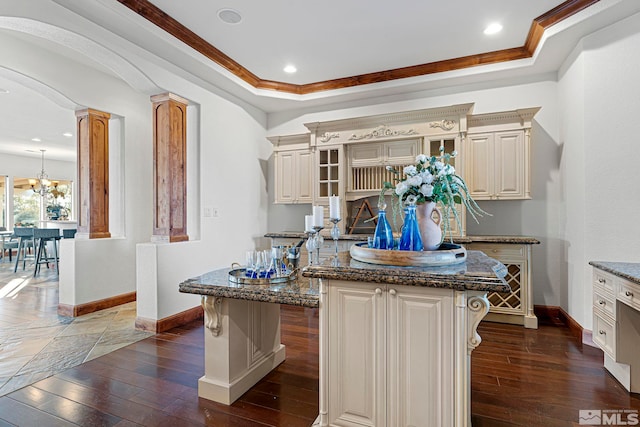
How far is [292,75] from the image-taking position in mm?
4270

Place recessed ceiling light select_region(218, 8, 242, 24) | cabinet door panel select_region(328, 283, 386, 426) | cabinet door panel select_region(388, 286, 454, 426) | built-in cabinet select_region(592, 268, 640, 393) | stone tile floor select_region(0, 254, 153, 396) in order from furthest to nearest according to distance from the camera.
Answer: recessed ceiling light select_region(218, 8, 242, 24) < stone tile floor select_region(0, 254, 153, 396) < built-in cabinet select_region(592, 268, 640, 393) < cabinet door panel select_region(328, 283, 386, 426) < cabinet door panel select_region(388, 286, 454, 426)

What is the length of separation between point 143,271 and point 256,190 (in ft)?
6.54

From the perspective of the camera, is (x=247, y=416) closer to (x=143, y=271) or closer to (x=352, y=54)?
(x=143, y=271)

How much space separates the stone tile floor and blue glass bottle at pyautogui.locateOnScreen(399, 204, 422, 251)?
2.70m

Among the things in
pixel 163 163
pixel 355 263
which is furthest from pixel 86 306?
pixel 355 263

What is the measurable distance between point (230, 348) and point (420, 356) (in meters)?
1.17

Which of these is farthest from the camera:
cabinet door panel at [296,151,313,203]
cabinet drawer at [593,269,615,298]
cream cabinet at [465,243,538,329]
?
cabinet door panel at [296,151,313,203]

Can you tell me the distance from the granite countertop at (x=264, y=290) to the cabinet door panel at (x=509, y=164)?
270cm

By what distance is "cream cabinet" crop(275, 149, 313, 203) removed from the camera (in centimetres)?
467

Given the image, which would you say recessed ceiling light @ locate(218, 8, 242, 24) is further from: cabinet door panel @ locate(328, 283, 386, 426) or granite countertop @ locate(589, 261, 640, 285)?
granite countertop @ locate(589, 261, 640, 285)

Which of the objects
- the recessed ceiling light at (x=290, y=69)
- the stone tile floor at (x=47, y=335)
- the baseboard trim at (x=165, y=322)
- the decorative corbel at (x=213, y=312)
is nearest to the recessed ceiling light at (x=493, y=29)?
the recessed ceiling light at (x=290, y=69)

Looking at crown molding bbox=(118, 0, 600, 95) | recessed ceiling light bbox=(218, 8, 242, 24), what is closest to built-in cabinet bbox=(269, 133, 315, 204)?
crown molding bbox=(118, 0, 600, 95)

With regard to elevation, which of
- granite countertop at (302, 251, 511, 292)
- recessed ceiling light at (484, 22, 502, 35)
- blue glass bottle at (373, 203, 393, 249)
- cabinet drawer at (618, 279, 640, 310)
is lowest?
cabinet drawer at (618, 279, 640, 310)

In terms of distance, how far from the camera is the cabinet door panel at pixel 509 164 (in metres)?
3.64
